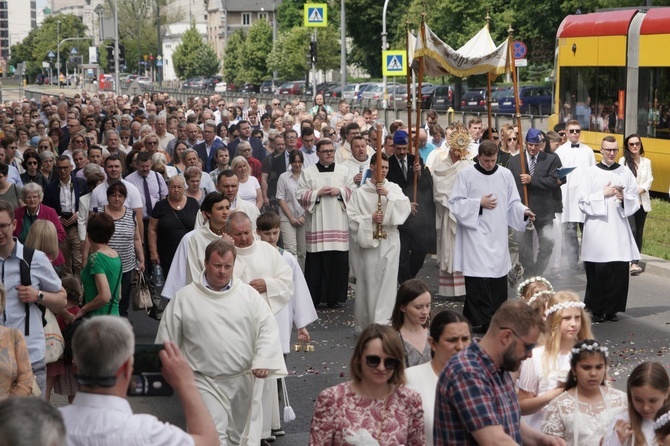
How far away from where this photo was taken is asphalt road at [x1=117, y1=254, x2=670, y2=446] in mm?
9634

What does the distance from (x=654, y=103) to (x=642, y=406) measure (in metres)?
19.5

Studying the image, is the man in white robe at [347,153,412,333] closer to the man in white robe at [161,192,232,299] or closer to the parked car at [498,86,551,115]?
the man in white robe at [161,192,232,299]

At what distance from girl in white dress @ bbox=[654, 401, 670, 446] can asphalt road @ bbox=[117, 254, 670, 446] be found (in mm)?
3508

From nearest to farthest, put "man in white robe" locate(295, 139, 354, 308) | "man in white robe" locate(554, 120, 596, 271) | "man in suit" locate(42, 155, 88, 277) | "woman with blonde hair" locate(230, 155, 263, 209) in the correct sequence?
1. "man in suit" locate(42, 155, 88, 277)
2. "man in white robe" locate(295, 139, 354, 308)
3. "woman with blonde hair" locate(230, 155, 263, 209)
4. "man in white robe" locate(554, 120, 596, 271)

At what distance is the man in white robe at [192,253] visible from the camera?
8836mm

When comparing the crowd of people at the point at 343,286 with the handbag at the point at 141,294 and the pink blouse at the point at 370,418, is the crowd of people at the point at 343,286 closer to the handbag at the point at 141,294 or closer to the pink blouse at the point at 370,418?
the pink blouse at the point at 370,418

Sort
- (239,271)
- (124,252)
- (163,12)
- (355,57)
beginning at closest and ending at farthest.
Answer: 1. (239,271)
2. (124,252)
3. (355,57)
4. (163,12)

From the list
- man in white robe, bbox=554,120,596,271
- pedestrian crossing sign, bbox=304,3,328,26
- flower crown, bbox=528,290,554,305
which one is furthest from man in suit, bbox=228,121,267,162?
pedestrian crossing sign, bbox=304,3,328,26

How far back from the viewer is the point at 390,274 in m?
12.3

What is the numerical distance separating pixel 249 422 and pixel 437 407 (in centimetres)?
279

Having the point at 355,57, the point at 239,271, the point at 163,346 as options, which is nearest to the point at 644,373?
the point at 163,346

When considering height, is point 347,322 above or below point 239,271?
below

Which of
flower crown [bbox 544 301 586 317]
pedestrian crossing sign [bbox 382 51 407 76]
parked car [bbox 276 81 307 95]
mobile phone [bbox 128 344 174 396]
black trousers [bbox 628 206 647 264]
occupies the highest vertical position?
pedestrian crossing sign [bbox 382 51 407 76]

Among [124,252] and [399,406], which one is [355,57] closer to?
[124,252]
